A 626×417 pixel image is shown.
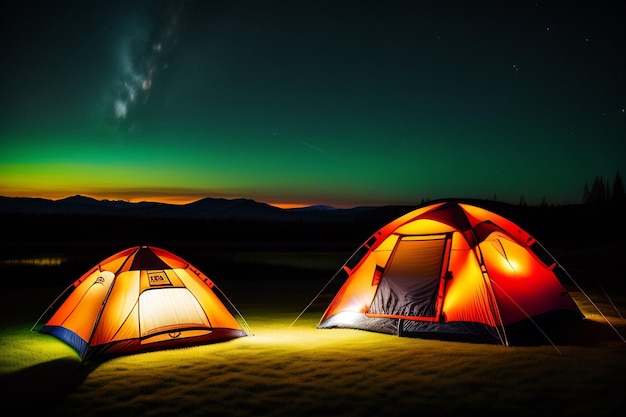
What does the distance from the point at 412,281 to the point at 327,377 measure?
11.9ft

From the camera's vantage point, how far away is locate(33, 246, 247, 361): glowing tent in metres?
10.0

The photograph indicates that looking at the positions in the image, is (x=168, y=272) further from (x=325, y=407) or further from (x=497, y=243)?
(x=497, y=243)

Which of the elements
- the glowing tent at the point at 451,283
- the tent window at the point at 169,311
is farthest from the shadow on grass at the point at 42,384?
the glowing tent at the point at 451,283

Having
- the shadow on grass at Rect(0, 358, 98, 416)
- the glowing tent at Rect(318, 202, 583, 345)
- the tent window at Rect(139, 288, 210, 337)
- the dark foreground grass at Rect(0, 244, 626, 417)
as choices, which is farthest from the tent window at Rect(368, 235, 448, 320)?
the shadow on grass at Rect(0, 358, 98, 416)

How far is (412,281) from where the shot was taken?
11227 millimetres

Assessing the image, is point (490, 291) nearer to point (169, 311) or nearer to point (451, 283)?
point (451, 283)

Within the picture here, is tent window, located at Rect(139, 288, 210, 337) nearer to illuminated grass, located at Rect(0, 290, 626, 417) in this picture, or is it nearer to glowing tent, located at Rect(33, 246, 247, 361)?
glowing tent, located at Rect(33, 246, 247, 361)

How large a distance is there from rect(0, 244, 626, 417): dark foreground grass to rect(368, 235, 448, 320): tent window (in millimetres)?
602

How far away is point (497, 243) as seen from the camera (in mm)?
11633

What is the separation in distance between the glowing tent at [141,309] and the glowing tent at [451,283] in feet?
9.04

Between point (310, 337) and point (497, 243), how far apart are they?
170 inches

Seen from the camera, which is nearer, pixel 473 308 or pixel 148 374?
pixel 148 374

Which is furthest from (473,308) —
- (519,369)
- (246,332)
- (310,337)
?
(246,332)

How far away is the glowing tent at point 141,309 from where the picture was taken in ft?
33.0
